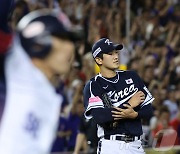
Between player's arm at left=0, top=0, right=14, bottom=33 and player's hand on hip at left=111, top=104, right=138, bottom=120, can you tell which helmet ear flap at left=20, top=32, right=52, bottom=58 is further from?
player's hand on hip at left=111, top=104, right=138, bottom=120

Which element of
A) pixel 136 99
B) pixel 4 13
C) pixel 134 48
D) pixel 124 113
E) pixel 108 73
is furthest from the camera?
pixel 134 48

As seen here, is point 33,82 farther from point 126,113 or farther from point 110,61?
point 110,61

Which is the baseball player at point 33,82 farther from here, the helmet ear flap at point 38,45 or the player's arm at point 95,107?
the player's arm at point 95,107

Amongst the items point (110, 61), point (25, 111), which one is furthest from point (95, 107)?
point (25, 111)

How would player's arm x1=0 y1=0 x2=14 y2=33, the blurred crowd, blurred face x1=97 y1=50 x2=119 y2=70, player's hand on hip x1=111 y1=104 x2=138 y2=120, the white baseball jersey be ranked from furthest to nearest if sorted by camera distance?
1. the blurred crowd
2. blurred face x1=97 y1=50 x2=119 y2=70
3. player's hand on hip x1=111 y1=104 x2=138 y2=120
4. player's arm x1=0 y1=0 x2=14 y2=33
5. the white baseball jersey

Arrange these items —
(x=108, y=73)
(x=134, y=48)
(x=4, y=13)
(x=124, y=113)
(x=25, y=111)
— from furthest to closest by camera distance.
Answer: (x=134, y=48) < (x=108, y=73) < (x=124, y=113) < (x=4, y=13) < (x=25, y=111)

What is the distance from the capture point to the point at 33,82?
3.18m

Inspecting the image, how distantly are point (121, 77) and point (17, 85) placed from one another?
13.9 ft

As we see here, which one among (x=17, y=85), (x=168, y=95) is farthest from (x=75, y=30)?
(x=168, y=95)

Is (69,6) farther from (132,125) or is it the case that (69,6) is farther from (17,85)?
(17,85)

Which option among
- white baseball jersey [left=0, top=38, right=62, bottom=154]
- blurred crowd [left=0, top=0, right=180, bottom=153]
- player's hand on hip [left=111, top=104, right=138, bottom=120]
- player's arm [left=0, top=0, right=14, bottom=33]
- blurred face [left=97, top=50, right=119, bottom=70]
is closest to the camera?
white baseball jersey [left=0, top=38, right=62, bottom=154]

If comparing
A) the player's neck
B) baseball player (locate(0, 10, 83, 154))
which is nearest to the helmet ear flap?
baseball player (locate(0, 10, 83, 154))

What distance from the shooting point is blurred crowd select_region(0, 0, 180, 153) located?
38.6 feet

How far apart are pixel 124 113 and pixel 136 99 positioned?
8.3 inches
